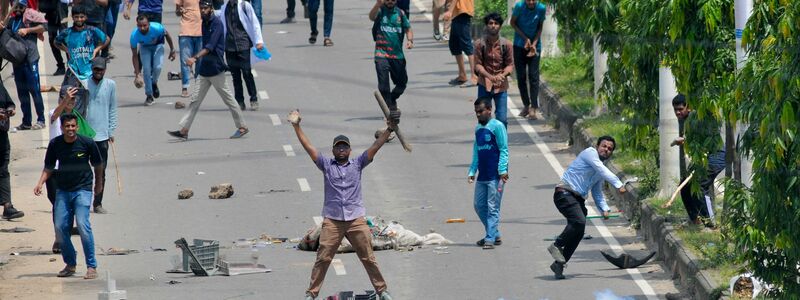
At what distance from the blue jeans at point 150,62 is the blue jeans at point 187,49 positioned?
0.34m

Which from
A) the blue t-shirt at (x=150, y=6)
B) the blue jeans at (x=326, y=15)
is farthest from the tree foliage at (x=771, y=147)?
the blue jeans at (x=326, y=15)

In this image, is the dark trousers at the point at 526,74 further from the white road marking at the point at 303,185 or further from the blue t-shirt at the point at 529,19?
the white road marking at the point at 303,185

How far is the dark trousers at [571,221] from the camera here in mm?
16156

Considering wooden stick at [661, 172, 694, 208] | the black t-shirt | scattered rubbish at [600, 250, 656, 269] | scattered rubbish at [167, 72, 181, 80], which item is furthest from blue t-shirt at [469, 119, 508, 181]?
scattered rubbish at [167, 72, 181, 80]

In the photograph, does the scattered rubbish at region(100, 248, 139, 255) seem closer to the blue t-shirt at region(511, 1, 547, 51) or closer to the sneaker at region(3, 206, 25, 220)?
the sneaker at region(3, 206, 25, 220)

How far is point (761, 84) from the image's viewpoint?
37.8 ft

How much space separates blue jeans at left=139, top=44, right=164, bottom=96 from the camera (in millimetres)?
25250

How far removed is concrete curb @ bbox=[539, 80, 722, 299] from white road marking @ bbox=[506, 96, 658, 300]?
30 cm

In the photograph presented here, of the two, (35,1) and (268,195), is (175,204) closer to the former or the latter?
(268,195)

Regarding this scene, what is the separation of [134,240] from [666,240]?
17.6 feet

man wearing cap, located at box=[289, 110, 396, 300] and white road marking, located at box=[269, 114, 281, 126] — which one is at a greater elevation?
man wearing cap, located at box=[289, 110, 396, 300]

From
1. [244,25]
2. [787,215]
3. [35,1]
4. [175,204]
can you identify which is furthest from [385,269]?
[35,1]

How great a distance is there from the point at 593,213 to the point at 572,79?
6.96 metres

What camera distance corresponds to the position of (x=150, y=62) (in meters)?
25.3
